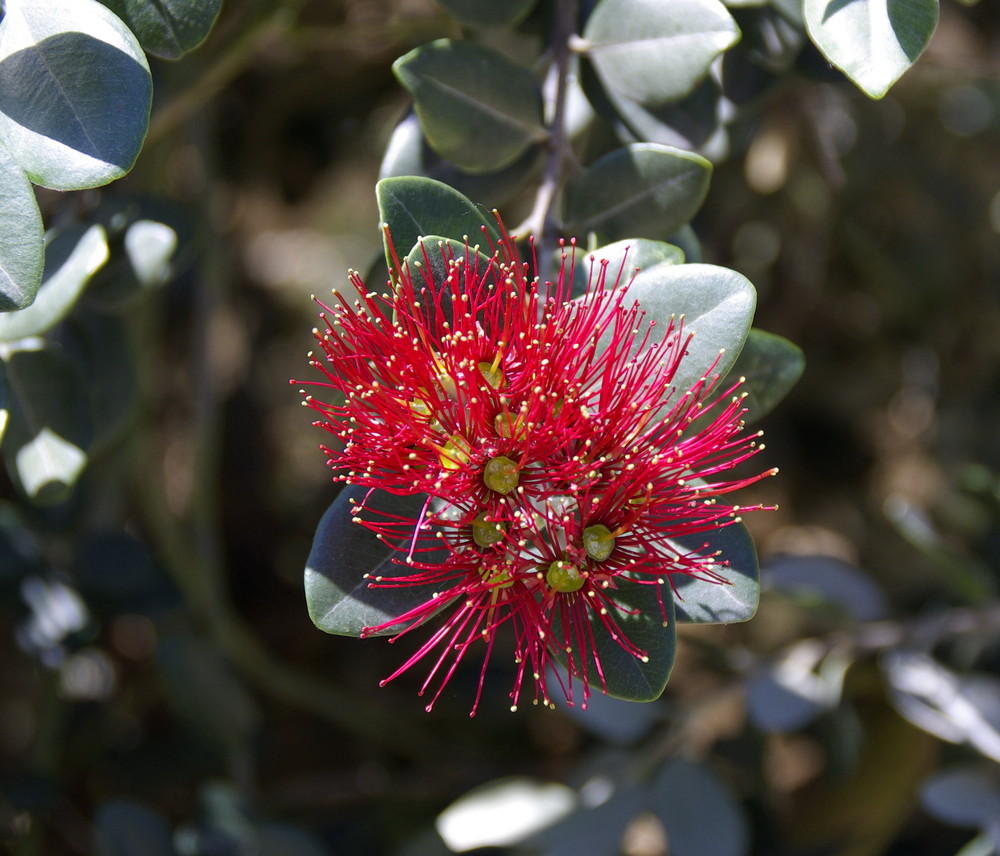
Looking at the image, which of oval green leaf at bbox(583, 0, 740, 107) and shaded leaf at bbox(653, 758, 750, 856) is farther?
shaded leaf at bbox(653, 758, 750, 856)

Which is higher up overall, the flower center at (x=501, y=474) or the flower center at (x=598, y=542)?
the flower center at (x=501, y=474)

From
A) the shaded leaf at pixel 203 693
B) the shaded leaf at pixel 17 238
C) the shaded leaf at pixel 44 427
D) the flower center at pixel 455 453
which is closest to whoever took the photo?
the shaded leaf at pixel 17 238

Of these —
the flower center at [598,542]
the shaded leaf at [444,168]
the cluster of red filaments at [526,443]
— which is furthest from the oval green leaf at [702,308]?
the shaded leaf at [444,168]

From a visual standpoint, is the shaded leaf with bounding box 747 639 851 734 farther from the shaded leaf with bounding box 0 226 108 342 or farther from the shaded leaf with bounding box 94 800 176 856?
the shaded leaf with bounding box 0 226 108 342

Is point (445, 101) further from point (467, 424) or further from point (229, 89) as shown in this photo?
point (229, 89)

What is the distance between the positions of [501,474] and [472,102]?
36 centimetres

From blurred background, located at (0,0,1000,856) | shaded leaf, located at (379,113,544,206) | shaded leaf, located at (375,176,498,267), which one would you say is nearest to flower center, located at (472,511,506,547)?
shaded leaf, located at (375,176,498,267)

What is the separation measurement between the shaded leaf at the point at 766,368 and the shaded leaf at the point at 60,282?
1.95 feet

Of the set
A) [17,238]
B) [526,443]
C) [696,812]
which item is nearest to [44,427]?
[17,238]

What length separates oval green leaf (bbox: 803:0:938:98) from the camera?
687 millimetres

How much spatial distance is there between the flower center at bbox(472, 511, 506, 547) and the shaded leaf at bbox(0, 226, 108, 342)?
0.42 metres

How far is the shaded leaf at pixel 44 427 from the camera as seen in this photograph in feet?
2.91

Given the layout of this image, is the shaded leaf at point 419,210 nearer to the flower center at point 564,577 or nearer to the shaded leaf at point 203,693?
the flower center at point 564,577

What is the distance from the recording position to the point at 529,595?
78 cm
